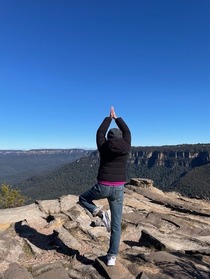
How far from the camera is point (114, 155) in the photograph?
26.5ft

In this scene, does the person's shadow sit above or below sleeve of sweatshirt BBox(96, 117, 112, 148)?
below

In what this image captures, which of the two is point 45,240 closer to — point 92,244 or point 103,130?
point 92,244

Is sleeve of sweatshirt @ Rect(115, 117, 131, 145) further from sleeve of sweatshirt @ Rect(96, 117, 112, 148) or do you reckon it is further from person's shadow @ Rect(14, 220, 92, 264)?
person's shadow @ Rect(14, 220, 92, 264)

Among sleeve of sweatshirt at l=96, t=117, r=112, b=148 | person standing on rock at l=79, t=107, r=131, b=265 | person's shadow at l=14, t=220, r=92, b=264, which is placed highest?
sleeve of sweatshirt at l=96, t=117, r=112, b=148

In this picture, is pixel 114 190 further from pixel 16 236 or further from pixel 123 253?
pixel 16 236

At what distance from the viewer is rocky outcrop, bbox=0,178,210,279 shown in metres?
8.18

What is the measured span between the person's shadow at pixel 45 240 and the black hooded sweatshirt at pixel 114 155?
2406mm

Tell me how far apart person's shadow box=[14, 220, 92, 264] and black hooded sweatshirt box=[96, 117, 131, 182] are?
2.41 metres

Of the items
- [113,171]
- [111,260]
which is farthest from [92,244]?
[113,171]

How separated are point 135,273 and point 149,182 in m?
17.5

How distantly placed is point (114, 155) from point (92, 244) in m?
3.78

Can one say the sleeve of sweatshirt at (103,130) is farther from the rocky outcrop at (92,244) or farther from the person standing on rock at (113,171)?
the rocky outcrop at (92,244)

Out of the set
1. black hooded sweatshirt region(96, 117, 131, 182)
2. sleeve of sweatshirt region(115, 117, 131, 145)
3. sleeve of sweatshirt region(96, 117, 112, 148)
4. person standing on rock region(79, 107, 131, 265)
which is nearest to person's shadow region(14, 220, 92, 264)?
person standing on rock region(79, 107, 131, 265)

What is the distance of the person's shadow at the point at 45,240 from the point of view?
962 centimetres
